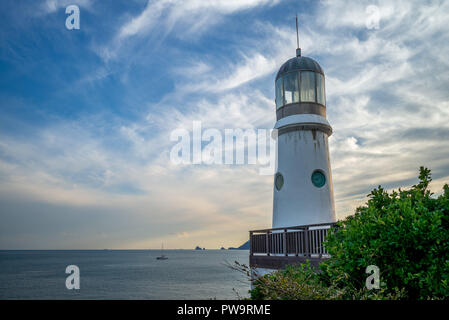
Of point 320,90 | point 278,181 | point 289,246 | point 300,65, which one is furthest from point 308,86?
point 289,246

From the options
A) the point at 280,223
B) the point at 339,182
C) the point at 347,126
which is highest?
the point at 347,126

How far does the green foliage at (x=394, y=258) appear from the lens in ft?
17.1

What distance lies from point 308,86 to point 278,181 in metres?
4.67

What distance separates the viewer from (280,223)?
50.9 ft

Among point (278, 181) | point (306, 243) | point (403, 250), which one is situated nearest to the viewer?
point (403, 250)

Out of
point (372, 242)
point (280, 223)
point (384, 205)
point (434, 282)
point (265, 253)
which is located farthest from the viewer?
point (280, 223)

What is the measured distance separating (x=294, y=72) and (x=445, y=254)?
12.3m

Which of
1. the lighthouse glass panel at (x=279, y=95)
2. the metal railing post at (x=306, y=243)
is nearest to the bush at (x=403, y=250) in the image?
the metal railing post at (x=306, y=243)

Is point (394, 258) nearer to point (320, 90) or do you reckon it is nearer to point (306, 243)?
point (306, 243)

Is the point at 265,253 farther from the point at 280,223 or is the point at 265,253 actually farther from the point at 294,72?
the point at 294,72

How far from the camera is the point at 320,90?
54.3 ft
